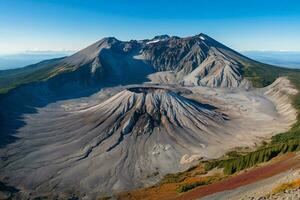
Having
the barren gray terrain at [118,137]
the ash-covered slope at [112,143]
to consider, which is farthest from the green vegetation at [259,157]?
the ash-covered slope at [112,143]

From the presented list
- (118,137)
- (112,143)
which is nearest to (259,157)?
(112,143)

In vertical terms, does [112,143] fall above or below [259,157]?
below

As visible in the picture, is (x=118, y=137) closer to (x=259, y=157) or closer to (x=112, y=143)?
(x=112, y=143)

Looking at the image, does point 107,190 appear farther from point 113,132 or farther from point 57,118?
point 57,118

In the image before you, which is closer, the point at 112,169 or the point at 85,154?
the point at 112,169

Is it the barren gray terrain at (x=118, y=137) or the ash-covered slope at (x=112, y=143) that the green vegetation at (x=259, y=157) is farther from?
the ash-covered slope at (x=112, y=143)

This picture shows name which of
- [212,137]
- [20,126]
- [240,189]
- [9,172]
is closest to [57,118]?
[20,126]

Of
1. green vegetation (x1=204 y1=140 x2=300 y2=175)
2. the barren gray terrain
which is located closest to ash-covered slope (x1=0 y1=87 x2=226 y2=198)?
the barren gray terrain

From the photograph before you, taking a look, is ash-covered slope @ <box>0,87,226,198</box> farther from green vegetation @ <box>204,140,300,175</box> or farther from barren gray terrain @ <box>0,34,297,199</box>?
green vegetation @ <box>204,140,300,175</box>
